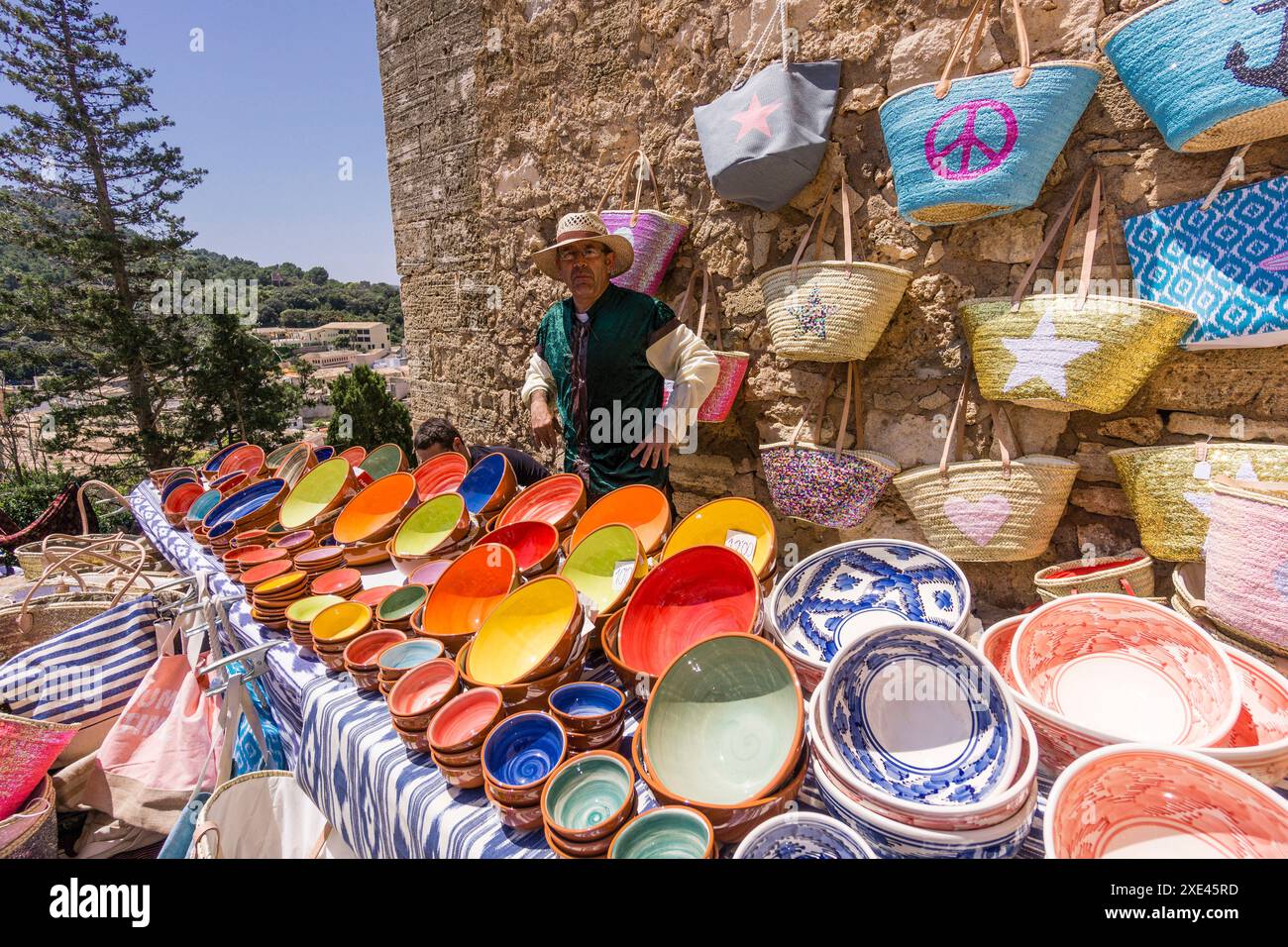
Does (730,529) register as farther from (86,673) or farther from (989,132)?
(86,673)

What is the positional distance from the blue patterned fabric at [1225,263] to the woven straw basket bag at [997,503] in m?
0.49

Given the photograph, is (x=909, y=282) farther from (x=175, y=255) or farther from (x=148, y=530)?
(x=175, y=255)

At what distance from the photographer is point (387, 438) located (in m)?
10.5

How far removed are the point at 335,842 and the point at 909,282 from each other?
2.55 m

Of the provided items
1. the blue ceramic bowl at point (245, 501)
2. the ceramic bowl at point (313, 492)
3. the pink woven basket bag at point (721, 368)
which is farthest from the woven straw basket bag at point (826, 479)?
the blue ceramic bowl at point (245, 501)

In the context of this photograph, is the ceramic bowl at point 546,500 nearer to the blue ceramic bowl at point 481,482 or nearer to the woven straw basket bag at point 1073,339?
the blue ceramic bowl at point 481,482

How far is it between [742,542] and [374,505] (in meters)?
1.61

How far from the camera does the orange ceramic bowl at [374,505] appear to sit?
235 cm

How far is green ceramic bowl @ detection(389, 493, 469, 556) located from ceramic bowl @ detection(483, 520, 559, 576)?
26 cm

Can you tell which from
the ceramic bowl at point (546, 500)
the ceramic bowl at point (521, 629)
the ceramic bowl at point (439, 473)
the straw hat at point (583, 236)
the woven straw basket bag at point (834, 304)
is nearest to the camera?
the ceramic bowl at point (521, 629)

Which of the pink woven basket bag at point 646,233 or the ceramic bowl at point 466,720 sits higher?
the pink woven basket bag at point 646,233

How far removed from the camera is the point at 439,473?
8.69 feet

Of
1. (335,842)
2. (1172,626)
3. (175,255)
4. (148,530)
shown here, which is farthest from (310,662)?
(175,255)

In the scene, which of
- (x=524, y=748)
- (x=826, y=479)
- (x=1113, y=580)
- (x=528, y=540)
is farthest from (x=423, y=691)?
(x=1113, y=580)
